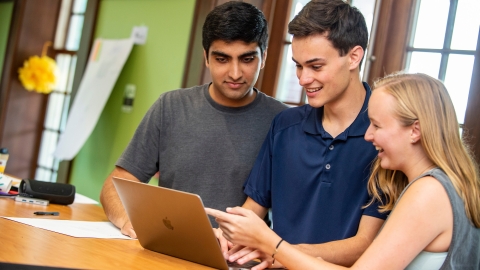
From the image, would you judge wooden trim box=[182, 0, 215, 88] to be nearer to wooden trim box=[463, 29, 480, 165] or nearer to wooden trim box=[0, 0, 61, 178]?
wooden trim box=[463, 29, 480, 165]

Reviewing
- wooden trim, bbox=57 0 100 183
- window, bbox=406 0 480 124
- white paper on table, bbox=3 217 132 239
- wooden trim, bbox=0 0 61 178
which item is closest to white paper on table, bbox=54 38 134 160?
wooden trim, bbox=57 0 100 183

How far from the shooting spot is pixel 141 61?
4383 mm

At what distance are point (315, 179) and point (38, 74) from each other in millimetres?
4243

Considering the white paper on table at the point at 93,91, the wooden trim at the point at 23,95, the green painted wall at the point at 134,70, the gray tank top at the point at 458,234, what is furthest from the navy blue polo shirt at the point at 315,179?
the wooden trim at the point at 23,95

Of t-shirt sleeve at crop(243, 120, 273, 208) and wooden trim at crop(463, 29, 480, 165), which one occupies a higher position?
wooden trim at crop(463, 29, 480, 165)

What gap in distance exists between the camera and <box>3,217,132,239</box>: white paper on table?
188 cm

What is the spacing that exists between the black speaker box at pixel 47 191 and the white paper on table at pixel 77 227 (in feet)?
1.35

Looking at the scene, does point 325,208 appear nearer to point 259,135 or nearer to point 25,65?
point 259,135

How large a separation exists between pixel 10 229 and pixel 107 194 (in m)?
0.56

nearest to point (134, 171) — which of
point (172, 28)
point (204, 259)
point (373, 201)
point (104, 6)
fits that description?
point (204, 259)

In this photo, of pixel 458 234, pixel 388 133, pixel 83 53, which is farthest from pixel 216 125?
pixel 83 53

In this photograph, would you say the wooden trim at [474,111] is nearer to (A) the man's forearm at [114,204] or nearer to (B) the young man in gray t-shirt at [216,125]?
(B) the young man in gray t-shirt at [216,125]

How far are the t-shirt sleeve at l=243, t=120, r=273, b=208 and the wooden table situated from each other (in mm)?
457

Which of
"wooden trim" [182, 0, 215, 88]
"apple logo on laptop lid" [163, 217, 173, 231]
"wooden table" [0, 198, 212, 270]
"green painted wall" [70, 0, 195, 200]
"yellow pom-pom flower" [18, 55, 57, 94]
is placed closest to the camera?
"wooden table" [0, 198, 212, 270]
